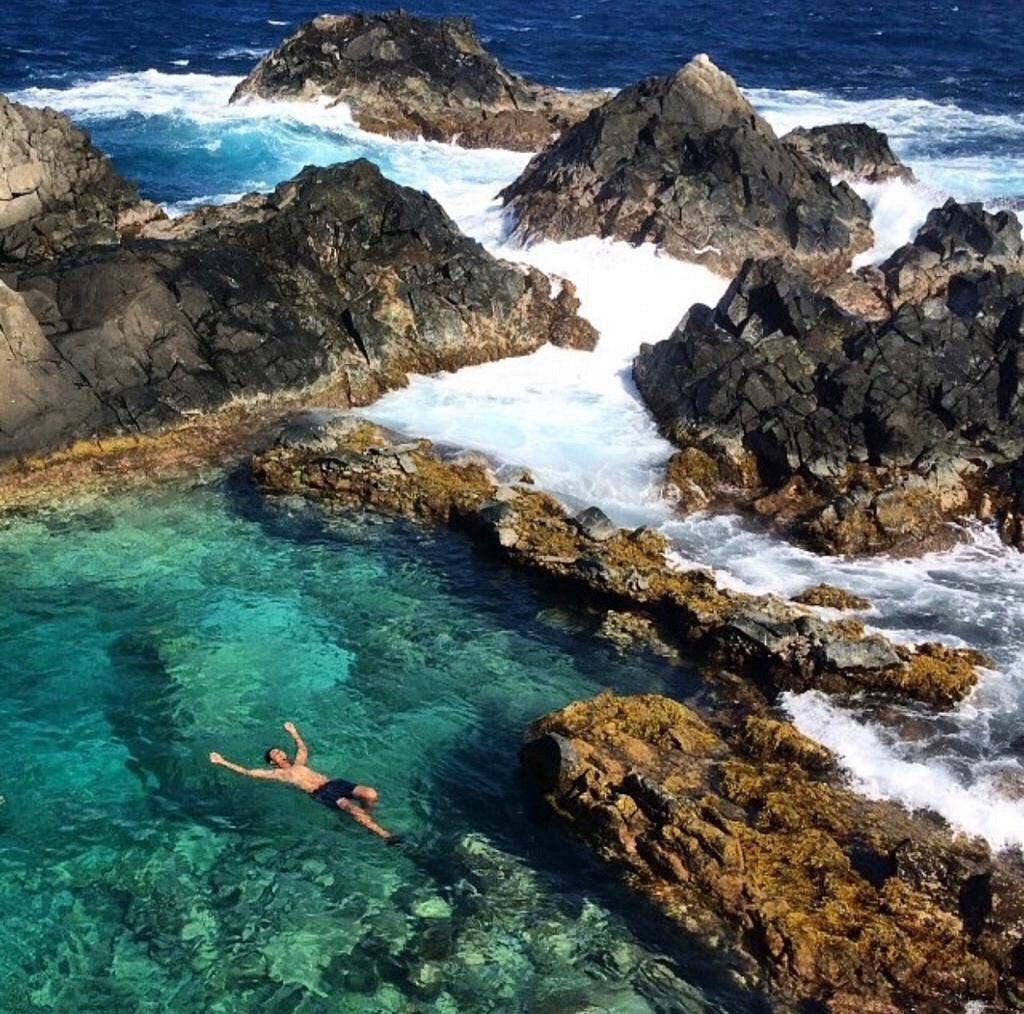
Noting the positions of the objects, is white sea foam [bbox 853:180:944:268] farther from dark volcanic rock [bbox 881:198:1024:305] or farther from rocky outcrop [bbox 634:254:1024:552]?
rocky outcrop [bbox 634:254:1024:552]

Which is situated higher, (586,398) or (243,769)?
(586,398)

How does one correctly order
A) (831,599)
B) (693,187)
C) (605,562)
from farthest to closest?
(693,187), (605,562), (831,599)

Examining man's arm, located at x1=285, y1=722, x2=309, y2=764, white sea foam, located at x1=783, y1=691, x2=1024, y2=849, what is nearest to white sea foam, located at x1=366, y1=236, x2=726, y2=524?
white sea foam, located at x1=783, y1=691, x2=1024, y2=849

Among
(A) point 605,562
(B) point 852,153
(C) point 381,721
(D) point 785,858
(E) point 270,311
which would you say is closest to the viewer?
(D) point 785,858

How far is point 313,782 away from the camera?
75.2 feet

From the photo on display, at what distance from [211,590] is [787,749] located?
561 inches

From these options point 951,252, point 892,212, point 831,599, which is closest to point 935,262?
point 951,252

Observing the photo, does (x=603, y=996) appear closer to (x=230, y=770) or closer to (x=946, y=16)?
(x=230, y=770)

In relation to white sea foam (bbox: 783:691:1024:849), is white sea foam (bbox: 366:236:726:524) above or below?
above

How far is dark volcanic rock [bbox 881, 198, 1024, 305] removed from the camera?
45.8m

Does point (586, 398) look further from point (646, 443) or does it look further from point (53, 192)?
point (53, 192)

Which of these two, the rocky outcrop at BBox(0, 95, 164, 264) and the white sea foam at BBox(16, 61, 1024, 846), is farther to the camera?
the rocky outcrop at BBox(0, 95, 164, 264)

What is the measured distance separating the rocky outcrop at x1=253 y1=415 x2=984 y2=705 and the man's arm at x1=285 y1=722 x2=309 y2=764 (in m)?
8.71

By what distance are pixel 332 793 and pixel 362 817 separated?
→ 1.05 metres
